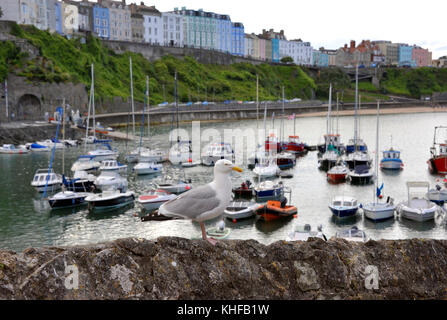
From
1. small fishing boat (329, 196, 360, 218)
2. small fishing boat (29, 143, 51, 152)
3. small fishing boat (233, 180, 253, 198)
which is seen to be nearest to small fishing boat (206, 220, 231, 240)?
small fishing boat (329, 196, 360, 218)

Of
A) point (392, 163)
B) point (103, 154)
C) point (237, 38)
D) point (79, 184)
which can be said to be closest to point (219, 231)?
point (79, 184)

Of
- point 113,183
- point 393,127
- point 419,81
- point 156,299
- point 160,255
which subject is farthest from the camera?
point 419,81

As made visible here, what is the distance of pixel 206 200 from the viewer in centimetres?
512

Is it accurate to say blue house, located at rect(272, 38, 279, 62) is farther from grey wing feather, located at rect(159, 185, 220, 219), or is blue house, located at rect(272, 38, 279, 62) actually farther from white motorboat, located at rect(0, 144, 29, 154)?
grey wing feather, located at rect(159, 185, 220, 219)

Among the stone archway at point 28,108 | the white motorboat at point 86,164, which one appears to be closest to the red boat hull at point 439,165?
the white motorboat at point 86,164

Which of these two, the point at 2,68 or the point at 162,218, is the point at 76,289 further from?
the point at 2,68

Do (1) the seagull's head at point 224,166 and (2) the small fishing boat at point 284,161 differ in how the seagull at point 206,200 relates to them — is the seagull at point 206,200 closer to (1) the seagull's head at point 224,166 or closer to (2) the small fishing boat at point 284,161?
(1) the seagull's head at point 224,166

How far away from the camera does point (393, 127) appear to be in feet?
231

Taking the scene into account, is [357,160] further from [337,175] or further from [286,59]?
[286,59]

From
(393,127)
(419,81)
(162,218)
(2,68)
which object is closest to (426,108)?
(419,81)

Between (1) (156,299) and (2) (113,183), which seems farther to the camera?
(2) (113,183)

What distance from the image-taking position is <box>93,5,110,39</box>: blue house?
328 feet

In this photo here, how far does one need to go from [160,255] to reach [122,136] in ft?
166

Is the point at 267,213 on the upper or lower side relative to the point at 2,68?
lower
